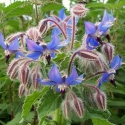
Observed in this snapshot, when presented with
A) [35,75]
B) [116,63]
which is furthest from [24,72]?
[116,63]

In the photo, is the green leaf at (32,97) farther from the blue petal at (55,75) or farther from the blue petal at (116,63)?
the blue petal at (116,63)

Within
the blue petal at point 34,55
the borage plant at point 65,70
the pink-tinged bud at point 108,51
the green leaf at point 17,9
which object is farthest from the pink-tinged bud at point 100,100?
the green leaf at point 17,9

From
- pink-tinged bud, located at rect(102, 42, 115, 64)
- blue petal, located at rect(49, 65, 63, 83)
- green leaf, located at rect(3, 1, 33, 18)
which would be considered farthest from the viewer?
green leaf, located at rect(3, 1, 33, 18)

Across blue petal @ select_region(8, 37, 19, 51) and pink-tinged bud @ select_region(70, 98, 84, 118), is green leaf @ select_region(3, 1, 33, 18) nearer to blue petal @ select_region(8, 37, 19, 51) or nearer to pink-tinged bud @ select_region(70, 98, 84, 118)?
blue petal @ select_region(8, 37, 19, 51)

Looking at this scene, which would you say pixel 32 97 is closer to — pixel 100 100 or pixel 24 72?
pixel 24 72

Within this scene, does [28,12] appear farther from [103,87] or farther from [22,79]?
[22,79]

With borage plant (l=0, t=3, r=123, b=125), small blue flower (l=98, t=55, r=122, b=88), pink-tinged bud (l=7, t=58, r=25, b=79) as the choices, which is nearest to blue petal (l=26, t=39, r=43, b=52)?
borage plant (l=0, t=3, r=123, b=125)

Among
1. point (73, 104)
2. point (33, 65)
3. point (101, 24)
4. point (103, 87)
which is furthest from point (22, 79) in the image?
point (103, 87)
